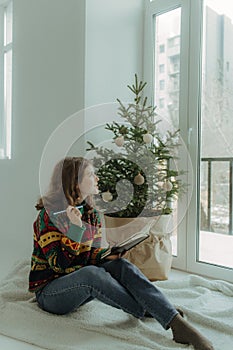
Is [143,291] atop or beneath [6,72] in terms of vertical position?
beneath

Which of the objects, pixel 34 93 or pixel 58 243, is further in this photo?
pixel 34 93

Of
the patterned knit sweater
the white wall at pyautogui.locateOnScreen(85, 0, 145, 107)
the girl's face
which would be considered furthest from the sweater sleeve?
the white wall at pyautogui.locateOnScreen(85, 0, 145, 107)

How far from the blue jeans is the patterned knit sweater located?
50mm

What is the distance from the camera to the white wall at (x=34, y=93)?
237 centimetres

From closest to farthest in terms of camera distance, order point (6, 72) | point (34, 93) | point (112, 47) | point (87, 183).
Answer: point (87, 183) → point (112, 47) → point (34, 93) → point (6, 72)

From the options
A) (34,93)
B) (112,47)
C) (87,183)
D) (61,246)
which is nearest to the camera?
(61,246)

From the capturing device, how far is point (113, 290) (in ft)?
4.82

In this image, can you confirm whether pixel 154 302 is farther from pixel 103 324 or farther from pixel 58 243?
pixel 58 243

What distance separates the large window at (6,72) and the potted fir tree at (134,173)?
4.09 feet

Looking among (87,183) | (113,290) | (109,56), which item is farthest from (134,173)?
(109,56)

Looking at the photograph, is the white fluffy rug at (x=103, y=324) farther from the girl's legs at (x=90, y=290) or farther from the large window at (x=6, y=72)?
the large window at (x=6, y=72)

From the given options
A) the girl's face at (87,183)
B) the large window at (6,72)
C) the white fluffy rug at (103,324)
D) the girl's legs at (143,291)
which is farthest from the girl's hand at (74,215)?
the large window at (6,72)

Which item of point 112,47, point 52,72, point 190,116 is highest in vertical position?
point 112,47

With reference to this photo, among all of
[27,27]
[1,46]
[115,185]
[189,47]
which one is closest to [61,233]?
[115,185]
